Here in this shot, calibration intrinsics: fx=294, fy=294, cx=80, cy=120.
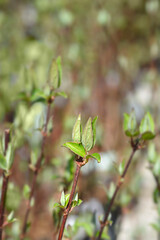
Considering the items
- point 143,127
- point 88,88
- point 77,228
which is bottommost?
point 77,228

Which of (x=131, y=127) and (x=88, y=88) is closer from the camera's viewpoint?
(x=131, y=127)

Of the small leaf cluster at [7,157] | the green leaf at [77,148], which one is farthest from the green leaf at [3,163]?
the green leaf at [77,148]

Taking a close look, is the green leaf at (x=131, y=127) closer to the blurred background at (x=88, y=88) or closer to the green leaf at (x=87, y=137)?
the green leaf at (x=87, y=137)

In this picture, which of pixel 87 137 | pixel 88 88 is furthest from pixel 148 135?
pixel 88 88

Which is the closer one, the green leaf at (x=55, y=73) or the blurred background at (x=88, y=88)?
the green leaf at (x=55, y=73)

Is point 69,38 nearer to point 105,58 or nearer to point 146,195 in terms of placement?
point 105,58

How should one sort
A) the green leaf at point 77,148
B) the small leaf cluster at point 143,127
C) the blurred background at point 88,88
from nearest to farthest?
the green leaf at point 77,148 < the small leaf cluster at point 143,127 < the blurred background at point 88,88

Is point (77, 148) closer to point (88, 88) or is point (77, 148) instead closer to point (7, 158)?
point (7, 158)
